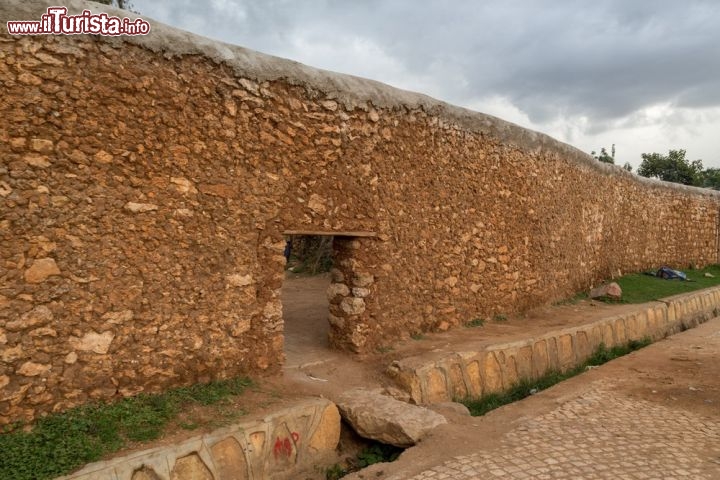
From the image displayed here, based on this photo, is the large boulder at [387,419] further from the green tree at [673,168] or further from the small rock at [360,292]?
the green tree at [673,168]

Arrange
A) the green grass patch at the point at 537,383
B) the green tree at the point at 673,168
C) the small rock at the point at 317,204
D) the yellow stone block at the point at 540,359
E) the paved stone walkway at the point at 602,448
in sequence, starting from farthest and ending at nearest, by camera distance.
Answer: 1. the green tree at the point at 673,168
2. the yellow stone block at the point at 540,359
3. the green grass patch at the point at 537,383
4. the small rock at the point at 317,204
5. the paved stone walkway at the point at 602,448

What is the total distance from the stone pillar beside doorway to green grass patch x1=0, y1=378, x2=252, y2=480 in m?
1.92

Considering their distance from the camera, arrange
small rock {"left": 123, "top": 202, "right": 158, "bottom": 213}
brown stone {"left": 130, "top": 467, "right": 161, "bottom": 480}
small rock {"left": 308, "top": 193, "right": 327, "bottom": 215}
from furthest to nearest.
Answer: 1. small rock {"left": 308, "top": 193, "right": 327, "bottom": 215}
2. small rock {"left": 123, "top": 202, "right": 158, "bottom": 213}
3. brown stone {"left": 130, "top": 467, "right": 161, "bottom": 480}

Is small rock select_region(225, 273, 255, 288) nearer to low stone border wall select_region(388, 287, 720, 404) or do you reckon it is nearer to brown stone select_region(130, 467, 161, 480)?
brown stone select_region(130, 467, 161, 480)

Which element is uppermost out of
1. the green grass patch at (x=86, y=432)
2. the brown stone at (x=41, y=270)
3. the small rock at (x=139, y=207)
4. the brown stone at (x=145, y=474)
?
the small rock at (x=139, y=207)

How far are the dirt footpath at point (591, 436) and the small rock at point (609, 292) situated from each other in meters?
3.89

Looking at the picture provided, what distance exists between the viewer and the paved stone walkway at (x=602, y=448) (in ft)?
12.4

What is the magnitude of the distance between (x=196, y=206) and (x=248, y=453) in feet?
6.57

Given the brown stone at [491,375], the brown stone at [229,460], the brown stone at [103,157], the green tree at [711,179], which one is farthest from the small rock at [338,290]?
the green tree at [711,179]

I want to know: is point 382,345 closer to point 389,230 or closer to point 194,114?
point 389,230

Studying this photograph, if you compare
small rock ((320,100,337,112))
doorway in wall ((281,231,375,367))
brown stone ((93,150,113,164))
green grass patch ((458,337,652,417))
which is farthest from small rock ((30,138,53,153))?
green grass patch ((458,337,652,417))

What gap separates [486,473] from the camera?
149 inches

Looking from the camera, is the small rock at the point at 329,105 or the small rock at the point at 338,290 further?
the small rock at the point at 338,290

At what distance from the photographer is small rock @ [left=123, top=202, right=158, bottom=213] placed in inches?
Result: 161
